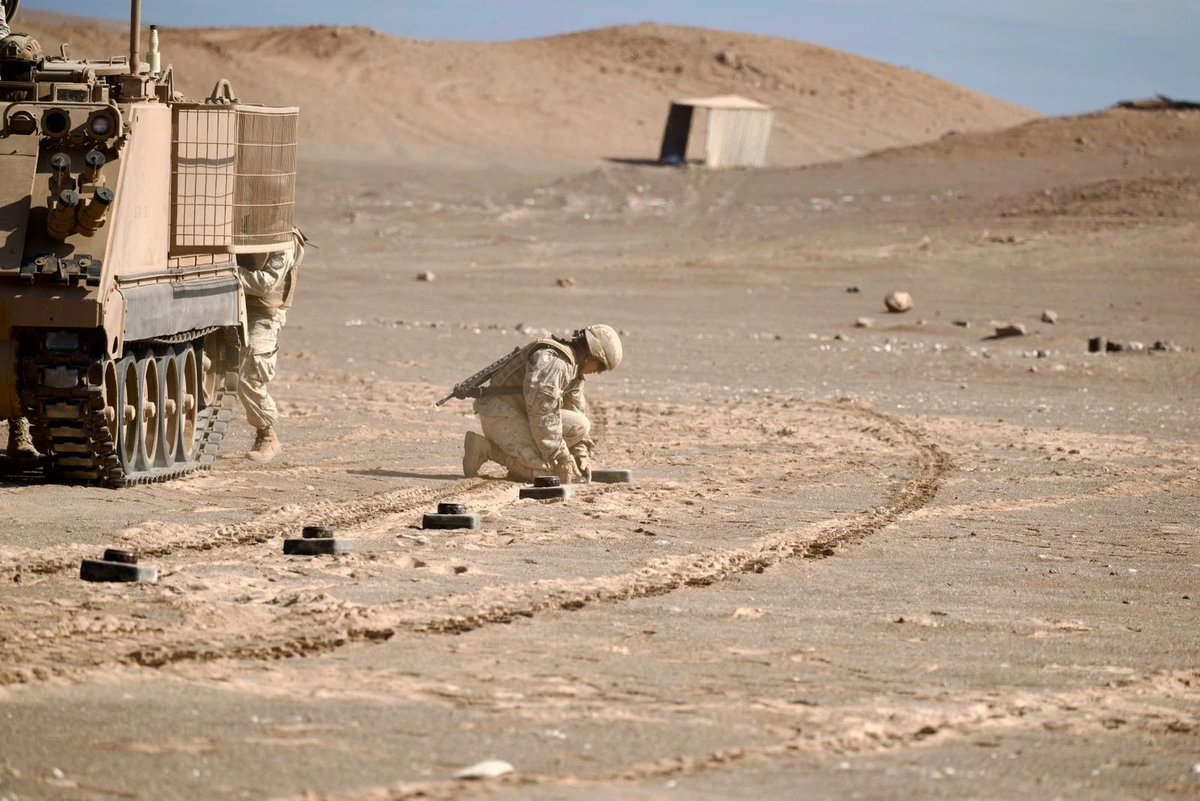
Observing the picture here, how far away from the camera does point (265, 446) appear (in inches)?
547

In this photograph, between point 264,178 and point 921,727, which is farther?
point 264,178

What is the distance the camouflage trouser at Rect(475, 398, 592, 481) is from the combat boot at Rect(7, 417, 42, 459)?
3045mm

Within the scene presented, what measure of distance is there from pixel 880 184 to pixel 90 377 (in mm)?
36136

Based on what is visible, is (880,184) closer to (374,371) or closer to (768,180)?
(768,180)

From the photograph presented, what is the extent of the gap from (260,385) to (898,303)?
1474 centimetres

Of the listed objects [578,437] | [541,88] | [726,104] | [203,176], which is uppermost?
[541,88]

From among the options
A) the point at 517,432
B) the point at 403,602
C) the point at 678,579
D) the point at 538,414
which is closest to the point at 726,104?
the point at 517,432

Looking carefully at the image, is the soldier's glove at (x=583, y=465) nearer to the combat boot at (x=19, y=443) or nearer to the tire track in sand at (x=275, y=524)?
the tire track in sand at (x=275, y=524)

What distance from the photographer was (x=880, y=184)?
45750mm

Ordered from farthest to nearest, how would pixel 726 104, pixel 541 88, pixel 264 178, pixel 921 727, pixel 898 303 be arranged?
pixel 541 88, pixel 726 104, pixel 898 303, pixel 264 178, pixel 921 727

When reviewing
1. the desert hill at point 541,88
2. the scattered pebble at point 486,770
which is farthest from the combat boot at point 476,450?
the desert hill at point 541,88

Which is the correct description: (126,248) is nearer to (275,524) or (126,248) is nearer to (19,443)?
(275,524)

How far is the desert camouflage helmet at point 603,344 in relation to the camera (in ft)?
40.7

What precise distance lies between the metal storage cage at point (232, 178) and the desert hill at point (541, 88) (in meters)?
44.8
